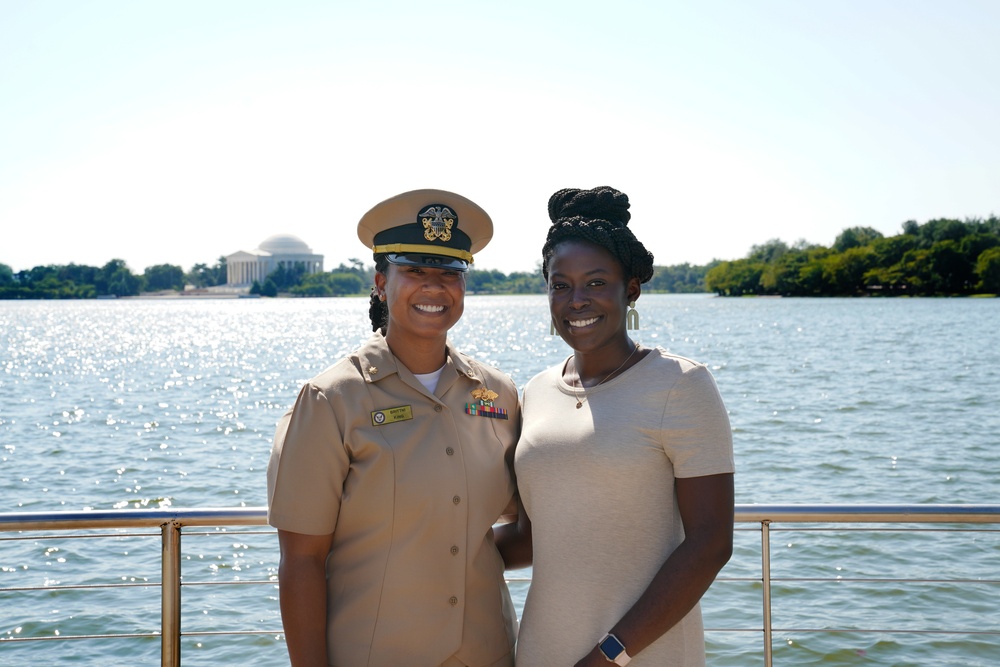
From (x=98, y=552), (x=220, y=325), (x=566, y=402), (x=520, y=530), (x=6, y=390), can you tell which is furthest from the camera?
(x=220, y=325)

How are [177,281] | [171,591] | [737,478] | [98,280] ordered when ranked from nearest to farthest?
[171,591] → [737,478] → [98,280] → [177,281]

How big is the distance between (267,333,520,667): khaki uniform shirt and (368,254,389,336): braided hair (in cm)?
21

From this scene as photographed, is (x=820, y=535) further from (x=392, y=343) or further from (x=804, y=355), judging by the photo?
(x=804, y=355)

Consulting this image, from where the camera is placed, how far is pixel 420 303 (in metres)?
2.68

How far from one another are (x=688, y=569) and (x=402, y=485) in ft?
2.70

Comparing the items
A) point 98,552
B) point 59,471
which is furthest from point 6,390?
point 98,552

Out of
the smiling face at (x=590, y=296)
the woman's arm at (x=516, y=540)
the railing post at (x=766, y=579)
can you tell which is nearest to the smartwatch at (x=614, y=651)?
the woman's arm at (x=516, y=540)

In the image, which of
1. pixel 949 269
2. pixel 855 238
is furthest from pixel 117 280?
pixel 949 269

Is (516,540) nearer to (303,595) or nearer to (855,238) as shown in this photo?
(303,595)

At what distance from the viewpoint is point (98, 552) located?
10.2 metres

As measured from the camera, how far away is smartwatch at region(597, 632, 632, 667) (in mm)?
2326

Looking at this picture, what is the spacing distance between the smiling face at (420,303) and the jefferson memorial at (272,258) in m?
167

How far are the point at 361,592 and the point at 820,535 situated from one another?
9.06m

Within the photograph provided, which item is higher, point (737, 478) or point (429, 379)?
point (429, 379)
